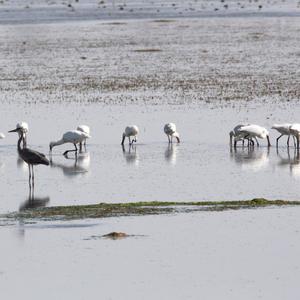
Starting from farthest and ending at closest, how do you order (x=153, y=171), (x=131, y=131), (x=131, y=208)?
(x=131, y=131)
(x=153, y=171)
(x=131, y=208)

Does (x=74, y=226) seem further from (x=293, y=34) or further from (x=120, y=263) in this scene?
(x=293, y=34)

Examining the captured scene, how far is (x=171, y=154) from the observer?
90.0 ft

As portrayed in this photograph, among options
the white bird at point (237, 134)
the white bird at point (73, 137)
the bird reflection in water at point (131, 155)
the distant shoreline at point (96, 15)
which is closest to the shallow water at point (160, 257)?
the bird reflection in water at point (131, 155)

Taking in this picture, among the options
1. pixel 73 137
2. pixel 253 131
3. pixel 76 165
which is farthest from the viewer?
pixel 253 131

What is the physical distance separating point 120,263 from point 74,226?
2680 millimetres

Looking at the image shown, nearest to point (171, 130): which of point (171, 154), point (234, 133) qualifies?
point (171, 154)

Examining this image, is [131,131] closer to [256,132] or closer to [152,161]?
[152,161]

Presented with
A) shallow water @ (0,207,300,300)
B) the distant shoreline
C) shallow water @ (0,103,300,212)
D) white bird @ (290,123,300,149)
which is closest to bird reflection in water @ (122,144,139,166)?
shallow water @ (0,103,300,212)

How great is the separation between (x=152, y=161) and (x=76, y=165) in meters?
1.81

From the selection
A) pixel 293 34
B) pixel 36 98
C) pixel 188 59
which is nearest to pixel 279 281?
pixel 36 98

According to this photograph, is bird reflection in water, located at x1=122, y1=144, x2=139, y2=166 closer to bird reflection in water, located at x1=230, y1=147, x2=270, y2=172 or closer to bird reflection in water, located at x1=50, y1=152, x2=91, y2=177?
bird reflection in water, located at x1=50, y1=152, x2=91, y2=177

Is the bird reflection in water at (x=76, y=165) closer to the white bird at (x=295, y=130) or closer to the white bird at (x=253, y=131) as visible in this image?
the white bird at (x=253, y=131)

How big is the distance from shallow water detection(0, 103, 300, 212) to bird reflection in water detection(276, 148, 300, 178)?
0.08ft

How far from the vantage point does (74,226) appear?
1878 centimetres
